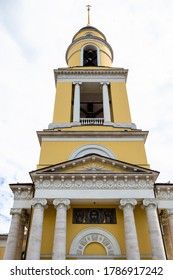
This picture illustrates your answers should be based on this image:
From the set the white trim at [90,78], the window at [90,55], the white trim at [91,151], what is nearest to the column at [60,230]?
the white trim at [91,151]

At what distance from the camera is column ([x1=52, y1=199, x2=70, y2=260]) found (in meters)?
12.6

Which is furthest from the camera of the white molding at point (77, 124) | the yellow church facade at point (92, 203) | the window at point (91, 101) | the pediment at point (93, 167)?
the window at point (91, 101)

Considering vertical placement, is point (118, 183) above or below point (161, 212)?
above

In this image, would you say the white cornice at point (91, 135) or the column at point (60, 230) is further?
the white cornice at point (91, 135)

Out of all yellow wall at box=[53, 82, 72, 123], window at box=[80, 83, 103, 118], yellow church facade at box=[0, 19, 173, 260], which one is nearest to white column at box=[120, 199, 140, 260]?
yellow church facade at box=[0, 19, 173, 260]

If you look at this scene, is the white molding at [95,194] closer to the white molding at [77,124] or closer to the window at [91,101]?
the white molding at [77,124]

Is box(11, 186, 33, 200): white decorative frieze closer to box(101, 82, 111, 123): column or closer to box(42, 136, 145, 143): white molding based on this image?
box(42, 136, 145, 143): white molding

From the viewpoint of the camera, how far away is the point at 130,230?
13234mm

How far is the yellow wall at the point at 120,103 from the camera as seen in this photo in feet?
66.5

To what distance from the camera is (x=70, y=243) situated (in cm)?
1426

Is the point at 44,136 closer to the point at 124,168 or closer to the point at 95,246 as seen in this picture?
the point at 124,168

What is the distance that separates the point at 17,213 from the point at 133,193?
6.48 metres

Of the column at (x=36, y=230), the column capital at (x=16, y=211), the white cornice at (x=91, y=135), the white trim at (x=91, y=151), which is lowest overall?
the column at (x=36, y=230)
